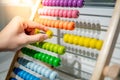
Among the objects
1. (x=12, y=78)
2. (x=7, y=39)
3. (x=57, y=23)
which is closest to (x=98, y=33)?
(x=57, y=23)

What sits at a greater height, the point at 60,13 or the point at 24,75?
the point at 60,13

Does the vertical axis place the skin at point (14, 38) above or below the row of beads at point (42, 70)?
above

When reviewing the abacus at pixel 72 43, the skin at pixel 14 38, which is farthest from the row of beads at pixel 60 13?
the skin at pixel 14 38

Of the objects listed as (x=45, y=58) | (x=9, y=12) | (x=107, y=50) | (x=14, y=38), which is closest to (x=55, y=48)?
(x=45, y=58)

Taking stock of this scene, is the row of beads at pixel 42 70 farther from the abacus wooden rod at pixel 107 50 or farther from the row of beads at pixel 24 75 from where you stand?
the abacus wooden rod at pixel 107 50

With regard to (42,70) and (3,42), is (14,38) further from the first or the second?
(42,70)

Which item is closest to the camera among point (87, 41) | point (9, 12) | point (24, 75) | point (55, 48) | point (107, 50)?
point (107, 50)

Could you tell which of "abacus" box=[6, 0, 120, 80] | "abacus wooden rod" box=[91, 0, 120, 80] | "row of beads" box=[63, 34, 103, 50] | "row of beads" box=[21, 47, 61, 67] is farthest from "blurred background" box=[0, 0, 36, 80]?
"abacus wooden rod" box=[91, 0, 120, 80]

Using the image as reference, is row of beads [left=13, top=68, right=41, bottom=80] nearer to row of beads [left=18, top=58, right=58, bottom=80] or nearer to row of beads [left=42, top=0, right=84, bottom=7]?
row of beads [left=18, top=58, right=58, bottom=80]

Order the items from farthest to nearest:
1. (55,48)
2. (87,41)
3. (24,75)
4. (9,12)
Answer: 1. (9,12)
2. (24,75)
3. (55,48)
4. (87,41)

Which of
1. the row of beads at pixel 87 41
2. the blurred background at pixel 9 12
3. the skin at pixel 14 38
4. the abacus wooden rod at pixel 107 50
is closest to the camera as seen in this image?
the abacus wooden rod at pixel 107 50

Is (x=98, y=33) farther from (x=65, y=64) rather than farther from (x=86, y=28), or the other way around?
(x=65, y=64)

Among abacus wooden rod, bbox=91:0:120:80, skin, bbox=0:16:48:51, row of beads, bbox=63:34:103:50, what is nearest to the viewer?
abacus wooden rod, bbox=91:0:120:80

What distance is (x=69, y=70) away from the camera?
3.55ft
